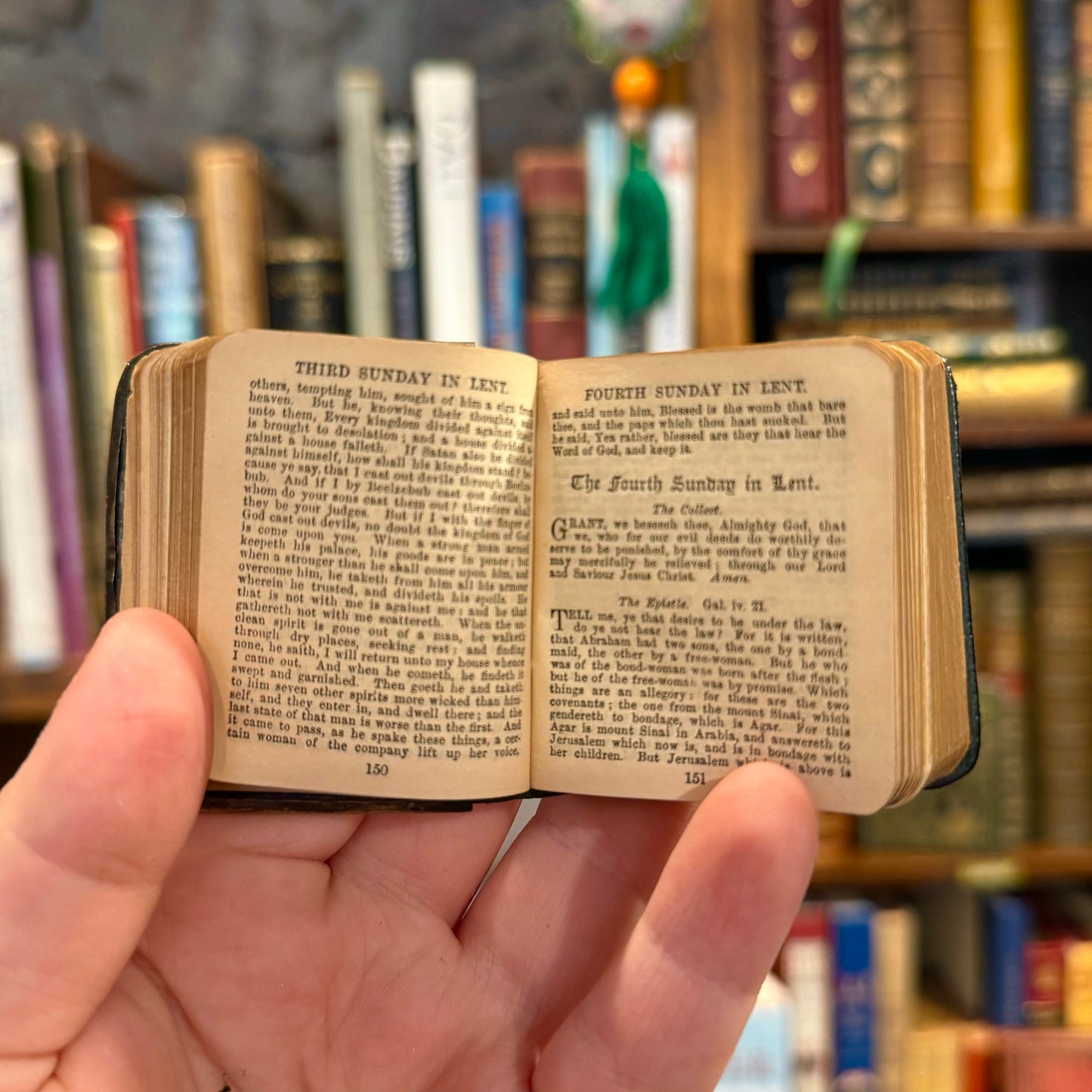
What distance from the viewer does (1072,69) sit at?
88 centimetres

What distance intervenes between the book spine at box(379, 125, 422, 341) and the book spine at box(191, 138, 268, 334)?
125 mm

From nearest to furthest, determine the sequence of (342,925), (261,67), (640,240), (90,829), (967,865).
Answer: (90,829) < (342,925) < (640,240) < (967,865) < (261,67)

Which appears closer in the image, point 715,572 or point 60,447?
point 715,572

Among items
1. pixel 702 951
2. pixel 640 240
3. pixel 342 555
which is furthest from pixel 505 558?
pixel 640 240

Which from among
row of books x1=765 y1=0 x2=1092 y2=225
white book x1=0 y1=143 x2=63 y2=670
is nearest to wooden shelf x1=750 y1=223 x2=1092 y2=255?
row of books x1=765 y1=0 x2=1092 y2=225

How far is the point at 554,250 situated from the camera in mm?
873

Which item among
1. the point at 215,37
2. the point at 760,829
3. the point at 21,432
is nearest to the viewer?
the point at 760,829

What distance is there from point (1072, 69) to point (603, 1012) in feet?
3.18

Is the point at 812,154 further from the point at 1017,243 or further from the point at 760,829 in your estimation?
the point at 760,829

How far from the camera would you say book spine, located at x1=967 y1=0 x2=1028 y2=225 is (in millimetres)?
→ 883

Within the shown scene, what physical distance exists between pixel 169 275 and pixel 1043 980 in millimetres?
1160

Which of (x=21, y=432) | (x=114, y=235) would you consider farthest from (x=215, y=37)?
(x=21, y=432)

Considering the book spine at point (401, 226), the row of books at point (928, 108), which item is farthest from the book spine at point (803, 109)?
the book spine at point (401, 226)

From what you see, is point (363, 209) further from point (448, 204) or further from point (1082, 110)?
point (1082, 110)
